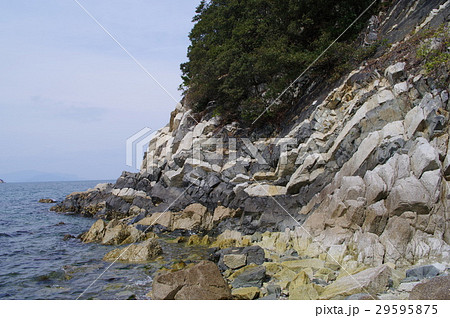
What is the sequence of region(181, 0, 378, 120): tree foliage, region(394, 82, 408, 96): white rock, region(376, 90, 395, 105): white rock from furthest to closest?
region(181, 0, 378, 120): tree foliage
region(376, 90, 395, 105): white rock
region(394, 82, 408, 96): white rock

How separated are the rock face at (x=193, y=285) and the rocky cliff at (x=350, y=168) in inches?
200

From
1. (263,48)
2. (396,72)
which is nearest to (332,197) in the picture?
(396,72)

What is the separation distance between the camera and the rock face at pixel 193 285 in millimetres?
8914

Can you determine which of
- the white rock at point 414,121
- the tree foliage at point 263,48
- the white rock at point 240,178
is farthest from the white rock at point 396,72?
the white rock at point 240,178

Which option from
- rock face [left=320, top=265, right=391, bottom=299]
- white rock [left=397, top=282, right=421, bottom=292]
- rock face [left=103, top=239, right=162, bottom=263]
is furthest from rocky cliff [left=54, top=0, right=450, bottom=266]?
rock face [left=103, top=239, right=162, bottom=263]

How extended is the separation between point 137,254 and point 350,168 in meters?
10.5

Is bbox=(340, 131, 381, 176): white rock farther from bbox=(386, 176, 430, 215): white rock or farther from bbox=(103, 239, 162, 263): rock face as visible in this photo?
bbox=(103, 239, 162, 263): rock face

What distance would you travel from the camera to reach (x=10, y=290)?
11.7 metres

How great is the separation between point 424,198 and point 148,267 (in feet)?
35.6

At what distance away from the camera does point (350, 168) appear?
1459 cm

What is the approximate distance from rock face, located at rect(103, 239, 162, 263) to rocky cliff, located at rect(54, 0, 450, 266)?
4.43m

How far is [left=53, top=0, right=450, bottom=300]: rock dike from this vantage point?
386 inches

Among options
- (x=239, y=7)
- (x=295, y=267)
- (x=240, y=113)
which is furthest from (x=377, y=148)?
(x=239, y=7)
